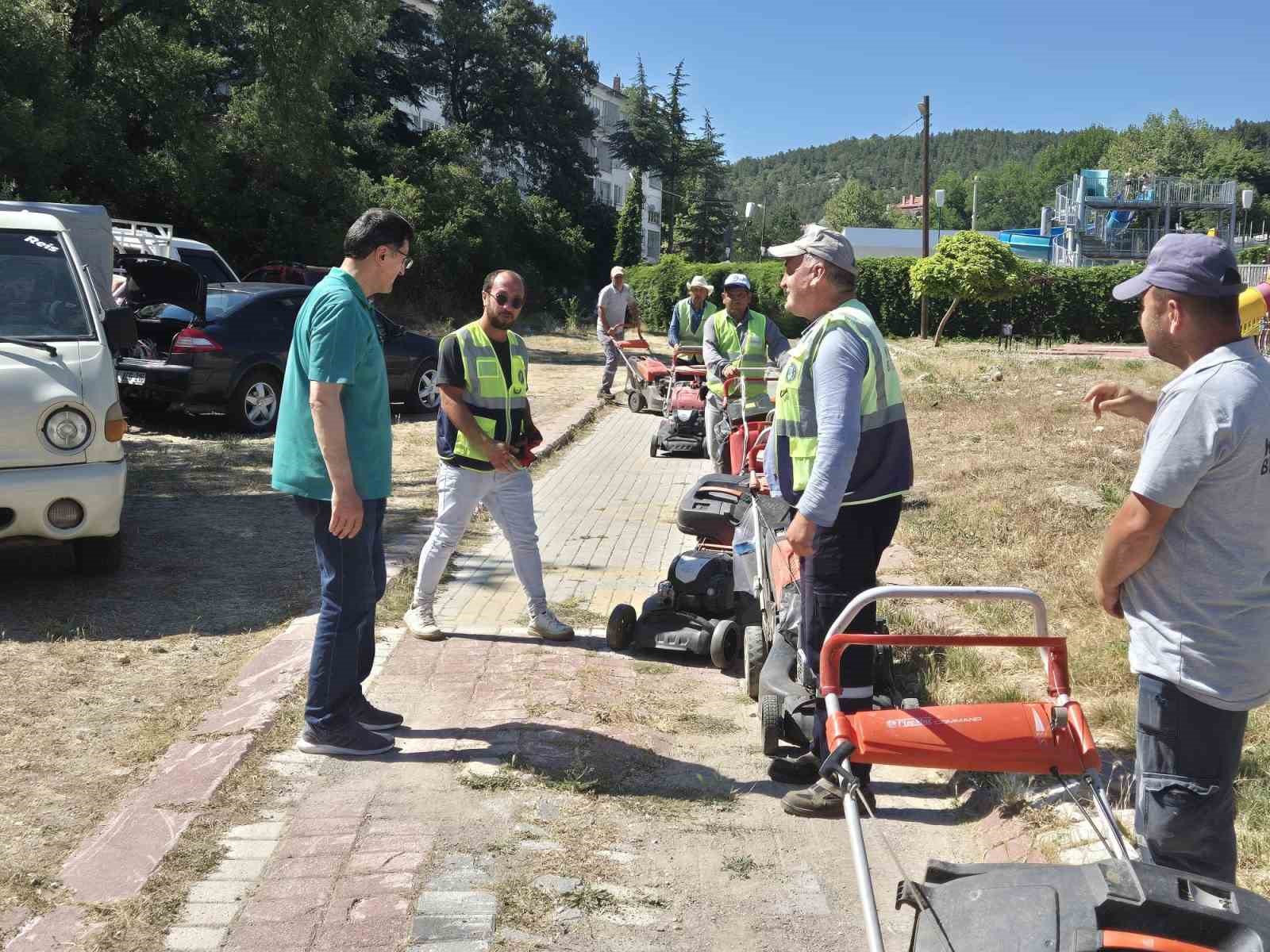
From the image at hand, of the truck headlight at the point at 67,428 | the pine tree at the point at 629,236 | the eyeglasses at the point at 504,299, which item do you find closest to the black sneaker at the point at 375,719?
the eyeglasses at the point at 504,299

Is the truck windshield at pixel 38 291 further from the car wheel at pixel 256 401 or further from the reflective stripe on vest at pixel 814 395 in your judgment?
the car wheel at pixel 256 401

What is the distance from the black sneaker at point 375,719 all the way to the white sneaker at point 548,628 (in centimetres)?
145

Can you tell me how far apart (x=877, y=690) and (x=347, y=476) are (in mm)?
2637

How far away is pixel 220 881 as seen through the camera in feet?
12.6

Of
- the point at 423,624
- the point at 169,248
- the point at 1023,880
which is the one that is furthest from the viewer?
the point at 169,248

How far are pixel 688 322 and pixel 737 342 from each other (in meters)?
3.87

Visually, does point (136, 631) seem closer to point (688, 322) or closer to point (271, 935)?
point (271, 935)

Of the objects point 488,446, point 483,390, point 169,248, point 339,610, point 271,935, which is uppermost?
point 169,248

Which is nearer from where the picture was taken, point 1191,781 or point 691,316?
point 1191,781

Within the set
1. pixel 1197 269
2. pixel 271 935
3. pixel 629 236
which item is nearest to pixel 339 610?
pixel 271 935

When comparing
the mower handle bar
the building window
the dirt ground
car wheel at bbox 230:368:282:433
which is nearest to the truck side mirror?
the dirt ground

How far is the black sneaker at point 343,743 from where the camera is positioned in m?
4.86

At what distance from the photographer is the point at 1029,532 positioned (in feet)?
27.7

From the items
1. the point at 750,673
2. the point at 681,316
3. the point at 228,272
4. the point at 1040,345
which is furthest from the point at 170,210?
the point at 750,673
